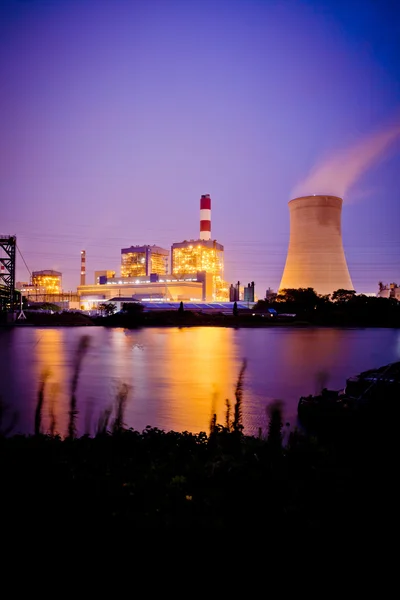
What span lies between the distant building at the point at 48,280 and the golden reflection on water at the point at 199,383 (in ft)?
325

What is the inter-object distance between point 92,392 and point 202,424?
4826mm

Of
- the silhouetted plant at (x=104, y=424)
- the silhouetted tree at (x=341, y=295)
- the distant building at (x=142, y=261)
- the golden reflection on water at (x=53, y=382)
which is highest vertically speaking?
the distant building at (x=142, y=261)

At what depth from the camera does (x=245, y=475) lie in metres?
3.17

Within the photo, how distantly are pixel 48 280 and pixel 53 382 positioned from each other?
11121cm

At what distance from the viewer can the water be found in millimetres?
8641

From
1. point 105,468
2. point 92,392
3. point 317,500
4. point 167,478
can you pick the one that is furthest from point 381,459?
point 92,392

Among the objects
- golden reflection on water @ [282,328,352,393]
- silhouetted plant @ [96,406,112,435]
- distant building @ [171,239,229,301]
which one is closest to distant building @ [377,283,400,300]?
distant building @ [171,239,229,301]

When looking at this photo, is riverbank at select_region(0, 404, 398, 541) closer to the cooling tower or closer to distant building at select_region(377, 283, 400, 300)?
the cooling tower

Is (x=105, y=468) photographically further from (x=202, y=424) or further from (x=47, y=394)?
(x=47, y=394)

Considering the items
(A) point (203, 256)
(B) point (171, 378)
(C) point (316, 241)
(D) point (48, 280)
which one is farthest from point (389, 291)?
(B) point (171, 378)

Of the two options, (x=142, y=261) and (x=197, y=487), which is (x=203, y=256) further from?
(x=197, y=487)

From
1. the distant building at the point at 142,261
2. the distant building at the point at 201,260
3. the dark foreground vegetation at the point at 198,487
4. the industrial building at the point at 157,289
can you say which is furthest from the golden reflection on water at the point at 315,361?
the distant building at the point at 142,261

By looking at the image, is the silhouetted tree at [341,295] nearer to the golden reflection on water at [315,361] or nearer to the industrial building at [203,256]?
the golden reflection on water at [315,361]

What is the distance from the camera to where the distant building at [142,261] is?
→ 94.2m
